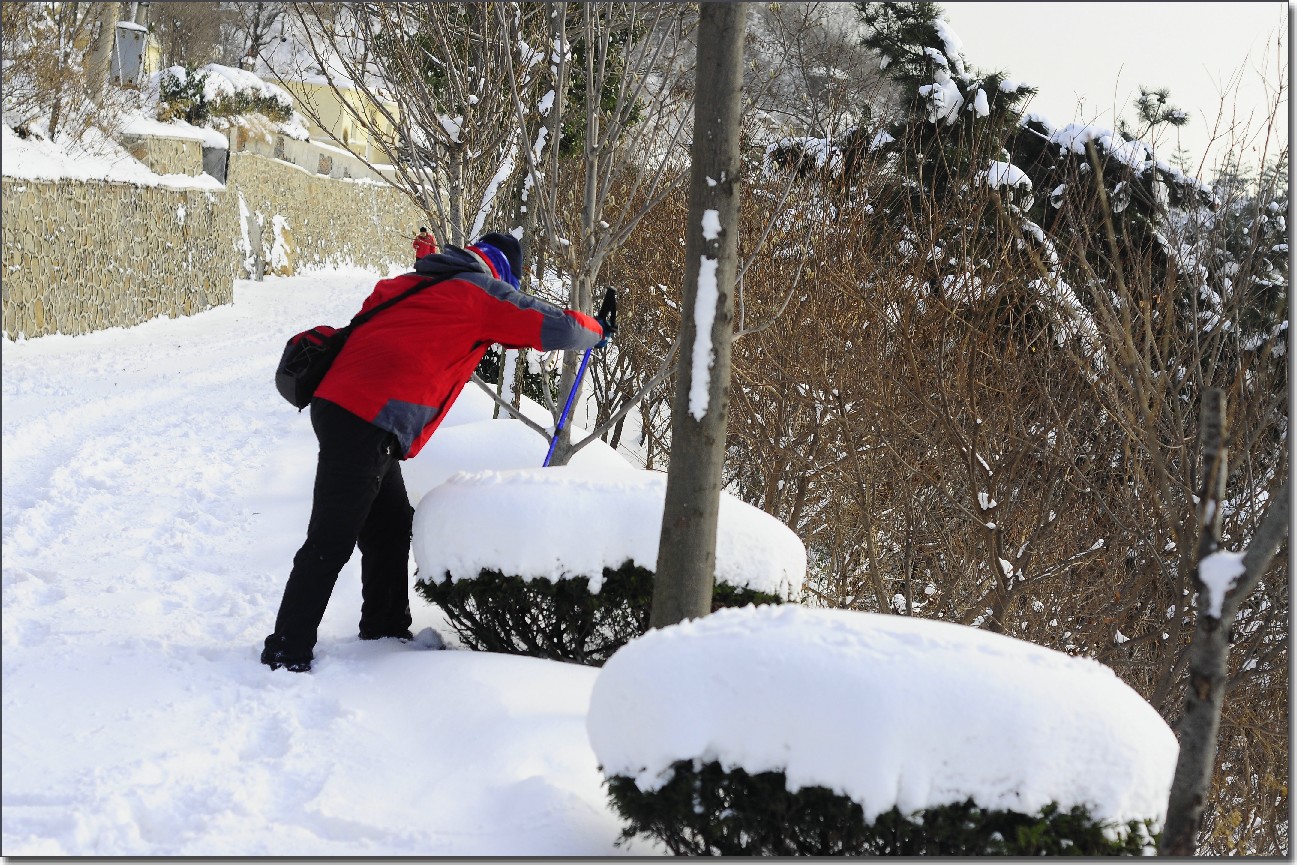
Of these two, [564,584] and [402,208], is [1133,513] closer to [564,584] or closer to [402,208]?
[564,584]

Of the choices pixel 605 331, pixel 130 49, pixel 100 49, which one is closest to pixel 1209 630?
pixel 605 331

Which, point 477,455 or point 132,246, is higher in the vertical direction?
point 132,246

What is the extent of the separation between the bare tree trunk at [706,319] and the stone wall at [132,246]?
1819mm

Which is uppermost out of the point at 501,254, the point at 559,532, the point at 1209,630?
the point at 501,254

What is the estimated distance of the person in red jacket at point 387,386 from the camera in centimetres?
354

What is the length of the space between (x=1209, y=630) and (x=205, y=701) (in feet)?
8.23

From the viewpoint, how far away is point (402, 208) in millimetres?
40031

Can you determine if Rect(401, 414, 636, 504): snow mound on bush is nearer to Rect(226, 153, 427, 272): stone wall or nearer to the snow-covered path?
the snow-covered path

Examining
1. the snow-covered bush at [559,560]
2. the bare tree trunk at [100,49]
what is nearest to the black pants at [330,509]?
the snow-covered bush at [559,560]

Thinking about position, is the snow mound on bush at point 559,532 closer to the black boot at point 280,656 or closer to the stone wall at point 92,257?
the black boot at point 280,656

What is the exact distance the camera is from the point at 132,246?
24.0 ft

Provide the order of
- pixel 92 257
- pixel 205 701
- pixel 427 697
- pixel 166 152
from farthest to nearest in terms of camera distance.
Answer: pixel 166 152
pixel 92 257
pixel 427 697
pixel 205 701

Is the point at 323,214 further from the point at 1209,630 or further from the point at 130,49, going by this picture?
the point at 1209,630

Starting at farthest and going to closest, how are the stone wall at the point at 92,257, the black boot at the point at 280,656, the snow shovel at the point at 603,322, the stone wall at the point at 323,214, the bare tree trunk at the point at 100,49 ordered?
the stone wall at the point at 323,214 < the bare tree trunk at the point at 100,49 < the snow shovel at the point at 603,322 < the black boot at the point at 280,656 < the stone wall at the point at 92,257
